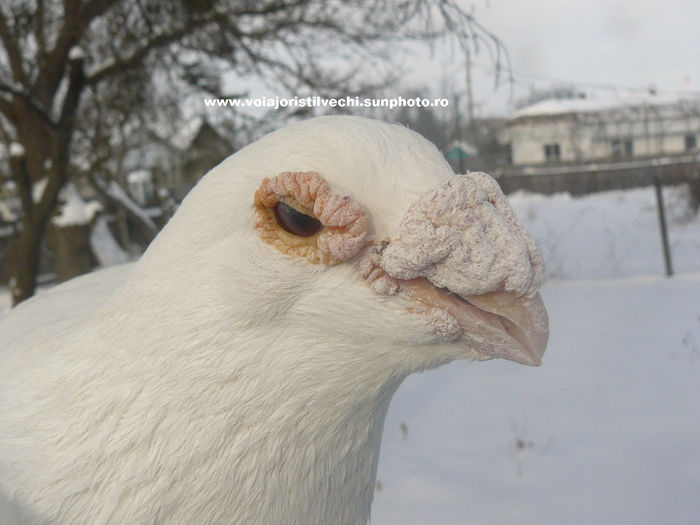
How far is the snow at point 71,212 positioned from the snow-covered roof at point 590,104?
44.6ft

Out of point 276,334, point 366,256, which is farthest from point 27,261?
point 366,256

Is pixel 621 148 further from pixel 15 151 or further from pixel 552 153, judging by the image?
pixel 15 151

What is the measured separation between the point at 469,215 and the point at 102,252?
8020 mm

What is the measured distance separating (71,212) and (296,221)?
21.7 feet

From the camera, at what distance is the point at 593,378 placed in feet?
14.8

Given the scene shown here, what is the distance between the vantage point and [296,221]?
1.12 meters

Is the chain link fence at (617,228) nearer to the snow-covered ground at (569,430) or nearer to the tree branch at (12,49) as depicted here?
the snow-covered ground at (569,430)

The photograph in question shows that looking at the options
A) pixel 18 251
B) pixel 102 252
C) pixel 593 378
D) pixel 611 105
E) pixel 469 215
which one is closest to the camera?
pixel 469 215

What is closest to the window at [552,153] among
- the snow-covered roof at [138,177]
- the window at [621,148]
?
the window at [621,148]

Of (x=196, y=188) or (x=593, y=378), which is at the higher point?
(x=196, y=188)

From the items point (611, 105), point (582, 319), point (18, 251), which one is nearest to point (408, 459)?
point (582, 319)

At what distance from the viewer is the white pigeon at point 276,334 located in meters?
1.06

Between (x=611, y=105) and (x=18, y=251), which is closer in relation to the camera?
(x=18, y=251)

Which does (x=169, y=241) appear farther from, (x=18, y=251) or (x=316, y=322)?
(x=18, y=251)
